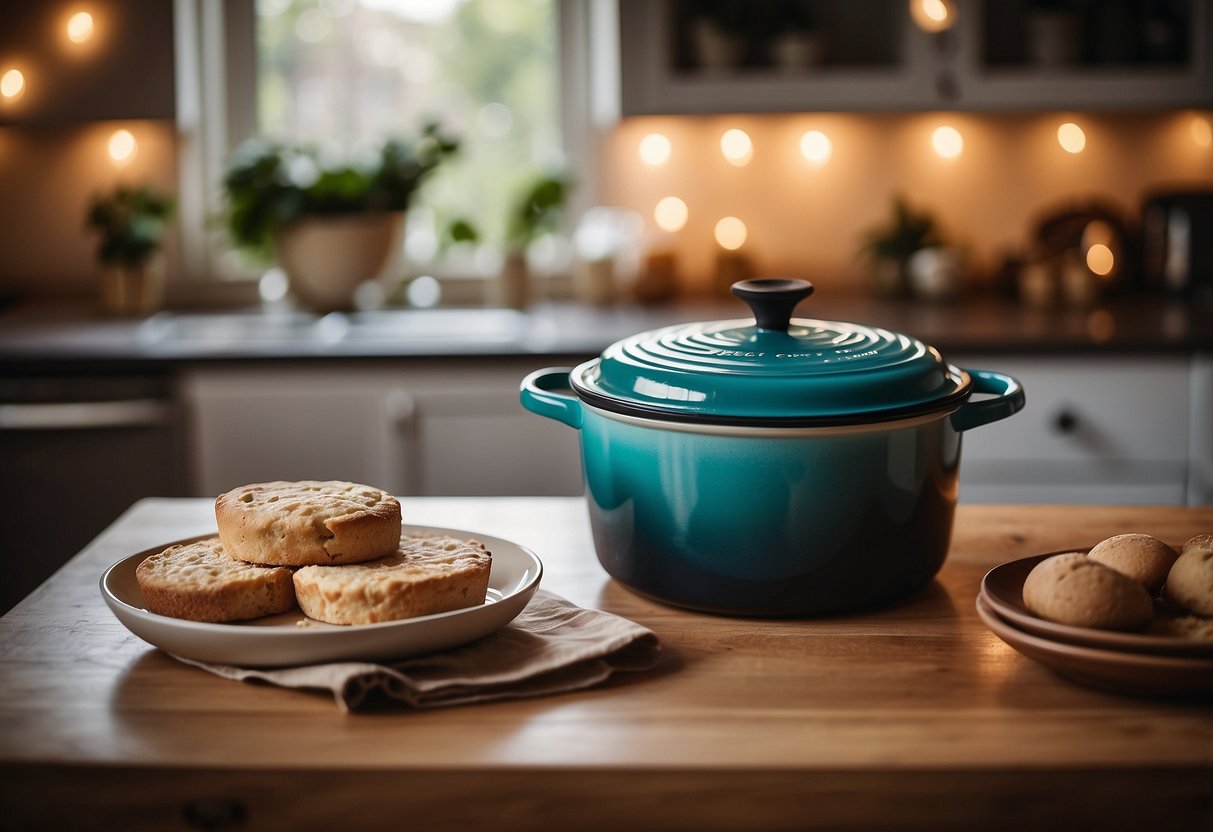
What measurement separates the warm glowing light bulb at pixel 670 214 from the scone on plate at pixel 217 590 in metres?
2.29

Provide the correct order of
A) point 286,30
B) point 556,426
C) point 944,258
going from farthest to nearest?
point 286,30 → point 944,258 → point 556,426

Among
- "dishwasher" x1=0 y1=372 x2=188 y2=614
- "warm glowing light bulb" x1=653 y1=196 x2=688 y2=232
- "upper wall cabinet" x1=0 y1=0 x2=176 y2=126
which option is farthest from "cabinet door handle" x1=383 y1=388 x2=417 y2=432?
"warm glowing light bulb" x1=653 y1=196 x2=688 y2=232

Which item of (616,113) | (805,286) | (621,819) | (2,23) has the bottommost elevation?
(621,819)

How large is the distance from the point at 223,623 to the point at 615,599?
0.32 meters

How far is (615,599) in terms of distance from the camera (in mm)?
1057

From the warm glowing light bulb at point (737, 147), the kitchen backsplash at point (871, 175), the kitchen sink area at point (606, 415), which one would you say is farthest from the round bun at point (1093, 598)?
the warm glowing light bulb at point (737, 147)

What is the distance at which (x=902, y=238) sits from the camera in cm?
295

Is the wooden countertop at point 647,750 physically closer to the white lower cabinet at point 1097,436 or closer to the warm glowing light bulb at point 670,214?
the white lower cabinet at point 1097,436

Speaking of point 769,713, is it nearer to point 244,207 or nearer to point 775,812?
point 775,812

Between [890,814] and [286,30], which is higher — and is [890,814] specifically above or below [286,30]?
below

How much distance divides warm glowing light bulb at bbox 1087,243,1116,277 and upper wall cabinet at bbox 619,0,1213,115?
325 millimetres

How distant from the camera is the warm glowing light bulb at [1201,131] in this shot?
3049 mm

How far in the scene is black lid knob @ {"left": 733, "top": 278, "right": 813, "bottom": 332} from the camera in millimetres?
1033

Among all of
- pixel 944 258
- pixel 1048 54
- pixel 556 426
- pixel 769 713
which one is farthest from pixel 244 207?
pixel 769 713
